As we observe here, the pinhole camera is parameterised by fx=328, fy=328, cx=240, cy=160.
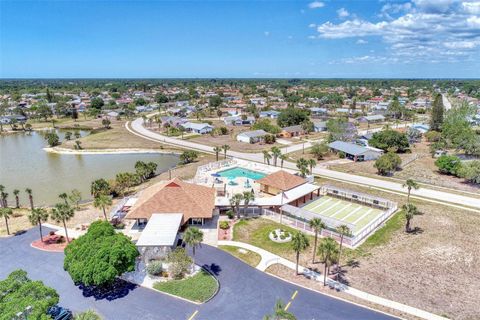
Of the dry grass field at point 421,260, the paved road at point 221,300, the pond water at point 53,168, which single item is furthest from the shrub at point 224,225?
the pond water at point 53,168

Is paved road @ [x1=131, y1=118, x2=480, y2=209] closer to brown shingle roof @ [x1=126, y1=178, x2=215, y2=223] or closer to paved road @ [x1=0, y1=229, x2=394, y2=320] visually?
brown shingle roof @ [x1=126, y1=178, x2=215, y2=223]

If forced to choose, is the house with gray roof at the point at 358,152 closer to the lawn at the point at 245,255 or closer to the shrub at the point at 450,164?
the shrub at the point at 450,164

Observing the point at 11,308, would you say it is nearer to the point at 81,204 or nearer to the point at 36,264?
the point at 36,264

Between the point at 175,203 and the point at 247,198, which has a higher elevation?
the point at 247,198

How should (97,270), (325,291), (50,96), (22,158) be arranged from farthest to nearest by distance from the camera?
1. (50,96)
2. (22,158)
3. (325,291)
4. (97,270)

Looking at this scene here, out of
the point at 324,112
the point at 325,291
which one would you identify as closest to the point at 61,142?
the point at 325,291

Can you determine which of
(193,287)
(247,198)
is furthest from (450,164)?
(193,287)

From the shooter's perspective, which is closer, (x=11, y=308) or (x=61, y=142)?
(x=11, y=308)

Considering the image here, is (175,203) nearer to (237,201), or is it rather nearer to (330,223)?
(237,201)
